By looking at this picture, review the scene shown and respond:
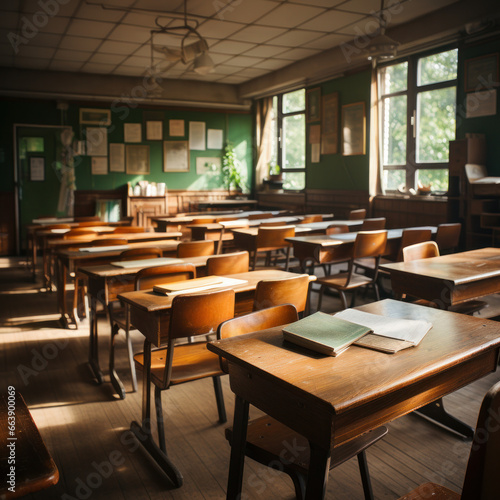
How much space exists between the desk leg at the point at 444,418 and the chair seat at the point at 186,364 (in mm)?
1175

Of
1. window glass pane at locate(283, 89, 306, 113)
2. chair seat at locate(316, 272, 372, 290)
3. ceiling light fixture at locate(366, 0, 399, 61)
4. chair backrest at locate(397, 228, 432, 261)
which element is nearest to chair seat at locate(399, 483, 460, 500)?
chair seat at locate(316, 272, 372, 290)

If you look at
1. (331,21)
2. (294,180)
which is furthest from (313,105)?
(331,21)

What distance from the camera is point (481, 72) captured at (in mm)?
5750

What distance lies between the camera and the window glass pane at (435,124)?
6414 millimetres

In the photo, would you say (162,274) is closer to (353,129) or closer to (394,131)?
(394,131)

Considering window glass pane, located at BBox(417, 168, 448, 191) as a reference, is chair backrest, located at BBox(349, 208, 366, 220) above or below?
below

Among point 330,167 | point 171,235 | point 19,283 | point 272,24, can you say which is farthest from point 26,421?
point 330,167

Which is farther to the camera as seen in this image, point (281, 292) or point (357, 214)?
point (357, 214)

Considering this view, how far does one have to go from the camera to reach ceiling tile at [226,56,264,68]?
27.5 ft

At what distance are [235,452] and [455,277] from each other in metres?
1.70

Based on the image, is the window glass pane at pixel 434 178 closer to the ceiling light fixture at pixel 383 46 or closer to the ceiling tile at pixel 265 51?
→ the ceiling light fixture at pixel 383 46

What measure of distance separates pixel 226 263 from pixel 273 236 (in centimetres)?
174

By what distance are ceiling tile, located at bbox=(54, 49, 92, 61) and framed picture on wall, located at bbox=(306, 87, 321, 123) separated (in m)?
3.75

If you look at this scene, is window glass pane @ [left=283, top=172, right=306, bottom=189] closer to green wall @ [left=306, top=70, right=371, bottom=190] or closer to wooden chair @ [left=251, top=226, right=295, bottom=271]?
green wall @ [left=306, top=70, right=371, bottom=190]
